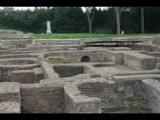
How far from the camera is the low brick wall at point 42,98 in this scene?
5.66m

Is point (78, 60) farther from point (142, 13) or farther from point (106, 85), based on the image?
point (142, 13)

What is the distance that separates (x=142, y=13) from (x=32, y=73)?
25.3 m

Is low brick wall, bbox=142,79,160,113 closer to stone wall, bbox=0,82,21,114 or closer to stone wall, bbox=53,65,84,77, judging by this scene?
stone wall, bbox=0,82,21,114

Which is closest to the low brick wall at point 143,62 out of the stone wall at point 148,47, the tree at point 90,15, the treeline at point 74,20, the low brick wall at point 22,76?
the low brick wall at point 22,76

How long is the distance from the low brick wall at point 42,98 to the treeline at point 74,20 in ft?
92.9

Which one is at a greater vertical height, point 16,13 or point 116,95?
point 16,13

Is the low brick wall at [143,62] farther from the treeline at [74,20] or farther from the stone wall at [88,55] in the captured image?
the treeline at [74,20]

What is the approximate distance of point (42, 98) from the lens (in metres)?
5.78

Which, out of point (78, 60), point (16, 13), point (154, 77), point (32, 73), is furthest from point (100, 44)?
point (16, 13)

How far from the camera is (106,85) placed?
6.95m

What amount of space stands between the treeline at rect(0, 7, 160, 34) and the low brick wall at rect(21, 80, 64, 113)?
2831 centimetres

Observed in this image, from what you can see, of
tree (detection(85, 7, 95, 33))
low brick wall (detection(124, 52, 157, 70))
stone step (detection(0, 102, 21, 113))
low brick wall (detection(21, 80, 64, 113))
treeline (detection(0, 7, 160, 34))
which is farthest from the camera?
tree (detection(85, 7, 95, 33))

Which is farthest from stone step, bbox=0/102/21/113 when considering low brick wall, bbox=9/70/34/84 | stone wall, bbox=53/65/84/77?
stone wall, bbox=53/65/84/77

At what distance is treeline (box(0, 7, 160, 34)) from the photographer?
34188mm
